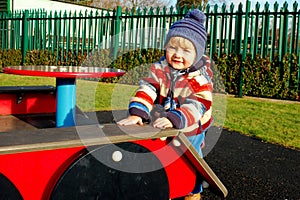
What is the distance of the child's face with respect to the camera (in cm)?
228

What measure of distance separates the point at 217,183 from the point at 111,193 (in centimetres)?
63

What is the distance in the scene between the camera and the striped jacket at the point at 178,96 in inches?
85.7

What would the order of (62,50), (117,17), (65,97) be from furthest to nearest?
(62,50), (117,17), (65,97)

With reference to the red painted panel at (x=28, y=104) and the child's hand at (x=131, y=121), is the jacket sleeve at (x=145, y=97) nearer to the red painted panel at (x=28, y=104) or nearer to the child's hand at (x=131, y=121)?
the child's hand at (x=131, y=121)

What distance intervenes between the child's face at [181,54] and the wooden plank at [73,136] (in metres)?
0.44

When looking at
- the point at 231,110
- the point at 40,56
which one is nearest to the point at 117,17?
the point at 40,56

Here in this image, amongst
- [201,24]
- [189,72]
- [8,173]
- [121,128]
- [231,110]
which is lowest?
[231,110]

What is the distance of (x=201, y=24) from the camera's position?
96.4 inches

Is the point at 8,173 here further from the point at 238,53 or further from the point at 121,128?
the point at 238,53

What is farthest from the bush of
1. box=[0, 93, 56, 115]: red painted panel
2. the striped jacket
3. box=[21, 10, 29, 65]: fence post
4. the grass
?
box=[21, 10, 29, 65]: fence post

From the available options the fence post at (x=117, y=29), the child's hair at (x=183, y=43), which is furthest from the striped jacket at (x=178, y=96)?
the fence post at (x=117, y=29)

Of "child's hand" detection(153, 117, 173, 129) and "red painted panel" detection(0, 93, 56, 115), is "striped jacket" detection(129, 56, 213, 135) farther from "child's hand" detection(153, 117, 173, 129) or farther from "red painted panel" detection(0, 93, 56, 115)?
"red painted panel" detection(0, 93, 56, 115)

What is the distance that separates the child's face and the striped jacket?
0.04 meters

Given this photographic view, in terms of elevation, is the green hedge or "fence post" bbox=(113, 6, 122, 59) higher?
"fence post" bbox=(113, 6, 122, 59)
